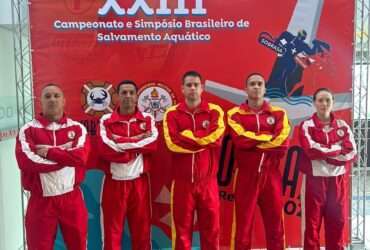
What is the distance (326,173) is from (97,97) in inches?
83.9

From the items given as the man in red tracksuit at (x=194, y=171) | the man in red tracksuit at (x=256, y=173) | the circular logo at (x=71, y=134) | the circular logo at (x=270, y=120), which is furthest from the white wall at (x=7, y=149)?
the circular logo at (x=270, y=120)

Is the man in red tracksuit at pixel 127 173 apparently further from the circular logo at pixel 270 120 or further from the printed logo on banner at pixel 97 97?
the circular logo at pixel 270 120

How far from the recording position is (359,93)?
427 cm

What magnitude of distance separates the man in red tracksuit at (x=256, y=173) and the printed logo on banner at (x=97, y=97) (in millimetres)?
1163

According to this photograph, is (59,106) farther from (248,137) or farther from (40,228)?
(248,137)

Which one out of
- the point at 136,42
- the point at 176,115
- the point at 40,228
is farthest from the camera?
the point at 136,42

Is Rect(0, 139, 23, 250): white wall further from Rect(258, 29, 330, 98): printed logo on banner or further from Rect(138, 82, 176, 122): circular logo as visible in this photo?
Rect(258, 29, 330, 98): printed logo on banner

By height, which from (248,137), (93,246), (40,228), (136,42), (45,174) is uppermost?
(136,42)

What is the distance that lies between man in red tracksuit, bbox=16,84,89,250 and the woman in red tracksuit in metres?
1.83

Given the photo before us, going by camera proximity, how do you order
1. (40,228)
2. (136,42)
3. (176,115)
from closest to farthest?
(40,228)
(176,115)
(136,42)

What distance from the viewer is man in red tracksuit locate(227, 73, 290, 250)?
3.66m

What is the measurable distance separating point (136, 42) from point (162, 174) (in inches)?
49.4

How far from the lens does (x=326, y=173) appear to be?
3.72 m

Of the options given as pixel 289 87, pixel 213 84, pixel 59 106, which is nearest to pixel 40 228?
pixel 59 106
